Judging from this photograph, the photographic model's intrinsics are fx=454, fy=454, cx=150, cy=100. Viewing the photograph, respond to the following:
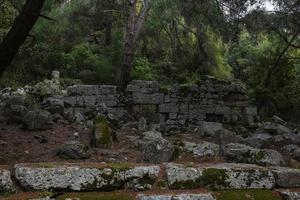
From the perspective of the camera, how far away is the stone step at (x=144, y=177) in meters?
3.22

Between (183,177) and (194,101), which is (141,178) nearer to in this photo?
(183,177)

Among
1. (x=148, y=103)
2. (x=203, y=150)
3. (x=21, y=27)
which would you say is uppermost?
(x=21, y=27)

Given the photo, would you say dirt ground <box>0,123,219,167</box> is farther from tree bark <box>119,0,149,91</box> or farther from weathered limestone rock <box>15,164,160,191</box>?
tree bark <box>119,0,149,91</box>

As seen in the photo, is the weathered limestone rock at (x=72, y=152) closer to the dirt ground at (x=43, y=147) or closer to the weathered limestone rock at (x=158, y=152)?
the dirt ground at (x=43, y=147)

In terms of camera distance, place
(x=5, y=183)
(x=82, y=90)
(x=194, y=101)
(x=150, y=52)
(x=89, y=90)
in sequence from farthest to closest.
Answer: (x=150, y=52), (x=194, y=101), (x=89, y=90), (x=82, y=90), (x=5, y=183)

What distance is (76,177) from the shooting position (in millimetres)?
3275

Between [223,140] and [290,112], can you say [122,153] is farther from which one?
→ [290,112]

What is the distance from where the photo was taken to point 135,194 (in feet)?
10.9

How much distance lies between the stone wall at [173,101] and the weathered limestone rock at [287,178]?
999 centimetres

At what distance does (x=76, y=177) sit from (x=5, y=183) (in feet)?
1.60

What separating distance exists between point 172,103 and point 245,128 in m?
→ 2.52

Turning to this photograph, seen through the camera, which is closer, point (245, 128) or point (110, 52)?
point (245, 128)

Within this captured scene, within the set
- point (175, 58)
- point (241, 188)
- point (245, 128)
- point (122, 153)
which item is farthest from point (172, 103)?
point (241, 188)

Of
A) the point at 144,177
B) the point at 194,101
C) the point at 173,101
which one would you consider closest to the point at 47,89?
the point at 173,101
